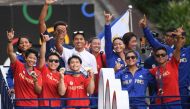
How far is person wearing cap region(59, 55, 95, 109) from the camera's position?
19109mm

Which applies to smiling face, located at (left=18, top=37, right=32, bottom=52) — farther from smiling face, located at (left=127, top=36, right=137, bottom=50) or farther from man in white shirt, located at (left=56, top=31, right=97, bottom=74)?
smiling face, located at (left=127, top=36, right=137, bottom=50)

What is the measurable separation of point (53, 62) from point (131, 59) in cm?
126

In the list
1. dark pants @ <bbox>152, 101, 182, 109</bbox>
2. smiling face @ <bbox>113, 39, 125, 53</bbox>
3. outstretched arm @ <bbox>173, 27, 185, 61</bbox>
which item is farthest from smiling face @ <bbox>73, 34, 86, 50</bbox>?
dark pants @ <bbox>152, 101, 182, 109</bbox>

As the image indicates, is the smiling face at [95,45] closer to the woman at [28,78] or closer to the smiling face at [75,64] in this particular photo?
the smiling face at [75,64]

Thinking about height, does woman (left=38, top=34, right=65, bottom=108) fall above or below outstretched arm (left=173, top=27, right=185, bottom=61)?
below

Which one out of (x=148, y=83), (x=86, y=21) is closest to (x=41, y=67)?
(x=148, y=83)

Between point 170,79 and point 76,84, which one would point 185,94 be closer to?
point 170,79

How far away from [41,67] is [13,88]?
0.72m

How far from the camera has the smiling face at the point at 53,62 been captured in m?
19.2

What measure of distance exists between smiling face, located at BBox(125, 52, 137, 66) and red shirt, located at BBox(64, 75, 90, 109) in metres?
0.71

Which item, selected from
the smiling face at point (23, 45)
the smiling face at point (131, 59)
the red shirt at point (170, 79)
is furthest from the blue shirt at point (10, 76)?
the red shirt at point (170, 79)

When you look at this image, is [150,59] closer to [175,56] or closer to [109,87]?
[175,56]

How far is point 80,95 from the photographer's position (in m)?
19.2

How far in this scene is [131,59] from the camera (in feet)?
63.0
